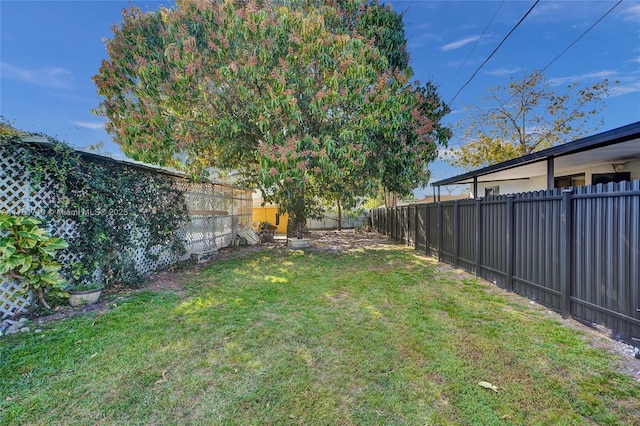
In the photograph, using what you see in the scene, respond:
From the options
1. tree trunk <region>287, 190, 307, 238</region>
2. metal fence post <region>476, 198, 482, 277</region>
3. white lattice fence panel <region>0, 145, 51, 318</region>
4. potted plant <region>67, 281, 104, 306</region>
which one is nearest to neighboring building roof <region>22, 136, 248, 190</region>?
white lattice fence panel <region>0, 145, 51, 318</region>

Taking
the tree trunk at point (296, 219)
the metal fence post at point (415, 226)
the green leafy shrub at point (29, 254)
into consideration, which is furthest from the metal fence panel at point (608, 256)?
the tree trunk at point (296, 219)

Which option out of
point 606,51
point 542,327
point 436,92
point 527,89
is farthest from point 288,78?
point 527,89

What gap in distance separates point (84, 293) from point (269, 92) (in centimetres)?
492

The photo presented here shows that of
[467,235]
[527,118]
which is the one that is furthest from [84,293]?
[527,118]

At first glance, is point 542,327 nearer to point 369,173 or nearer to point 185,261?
point 369,173

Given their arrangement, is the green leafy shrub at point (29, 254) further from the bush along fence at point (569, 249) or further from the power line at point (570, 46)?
the power line at point (570, 46)

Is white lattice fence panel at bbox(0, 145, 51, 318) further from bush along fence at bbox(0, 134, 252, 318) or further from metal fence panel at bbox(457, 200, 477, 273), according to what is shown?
metal fence panel at bbox(457, 200, 477, 273)

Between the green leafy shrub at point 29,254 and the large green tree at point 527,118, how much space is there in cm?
1578

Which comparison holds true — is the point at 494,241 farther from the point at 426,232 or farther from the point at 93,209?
the point at 93,209

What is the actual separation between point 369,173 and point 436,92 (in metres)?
3.22

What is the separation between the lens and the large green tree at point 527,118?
11.6 m

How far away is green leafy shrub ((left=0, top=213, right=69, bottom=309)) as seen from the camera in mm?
3383

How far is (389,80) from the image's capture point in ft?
21.9

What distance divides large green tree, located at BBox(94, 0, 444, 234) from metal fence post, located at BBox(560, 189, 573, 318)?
153 inches
